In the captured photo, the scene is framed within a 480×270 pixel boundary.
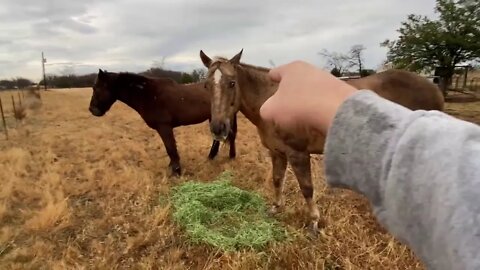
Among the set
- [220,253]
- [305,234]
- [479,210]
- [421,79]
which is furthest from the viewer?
[421,79]

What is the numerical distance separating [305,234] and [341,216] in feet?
1.84

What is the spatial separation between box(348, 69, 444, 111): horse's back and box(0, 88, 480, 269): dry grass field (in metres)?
1.47

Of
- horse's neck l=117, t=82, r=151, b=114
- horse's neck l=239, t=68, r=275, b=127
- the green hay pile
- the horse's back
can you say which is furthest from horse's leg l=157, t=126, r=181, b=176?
the horse's back

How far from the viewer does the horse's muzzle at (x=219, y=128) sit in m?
3.65

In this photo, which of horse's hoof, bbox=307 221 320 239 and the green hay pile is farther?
horse's hoof, bbox=307 221 320 239

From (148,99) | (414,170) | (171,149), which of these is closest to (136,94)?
(148,99)

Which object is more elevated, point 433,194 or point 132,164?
point 433,194

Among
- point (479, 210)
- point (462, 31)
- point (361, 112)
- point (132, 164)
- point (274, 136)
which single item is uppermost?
point (462, 31)

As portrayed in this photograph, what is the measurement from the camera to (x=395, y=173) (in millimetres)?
614

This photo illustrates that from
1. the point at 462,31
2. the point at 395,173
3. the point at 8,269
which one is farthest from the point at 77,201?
the point at 462,31

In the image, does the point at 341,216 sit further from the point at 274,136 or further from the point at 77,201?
the point at 77,201

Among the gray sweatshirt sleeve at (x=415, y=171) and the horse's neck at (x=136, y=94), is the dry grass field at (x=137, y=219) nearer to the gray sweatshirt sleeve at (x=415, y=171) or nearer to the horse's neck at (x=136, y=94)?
the horse's neck at (x=136, y=94)

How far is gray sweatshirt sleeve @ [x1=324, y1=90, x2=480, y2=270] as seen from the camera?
0.53m

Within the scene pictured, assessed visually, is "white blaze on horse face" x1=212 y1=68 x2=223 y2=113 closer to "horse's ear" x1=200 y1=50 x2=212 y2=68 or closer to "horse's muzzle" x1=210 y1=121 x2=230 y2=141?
"horse's muzzle" x1=210 y1=121 x2=230 y2=141
